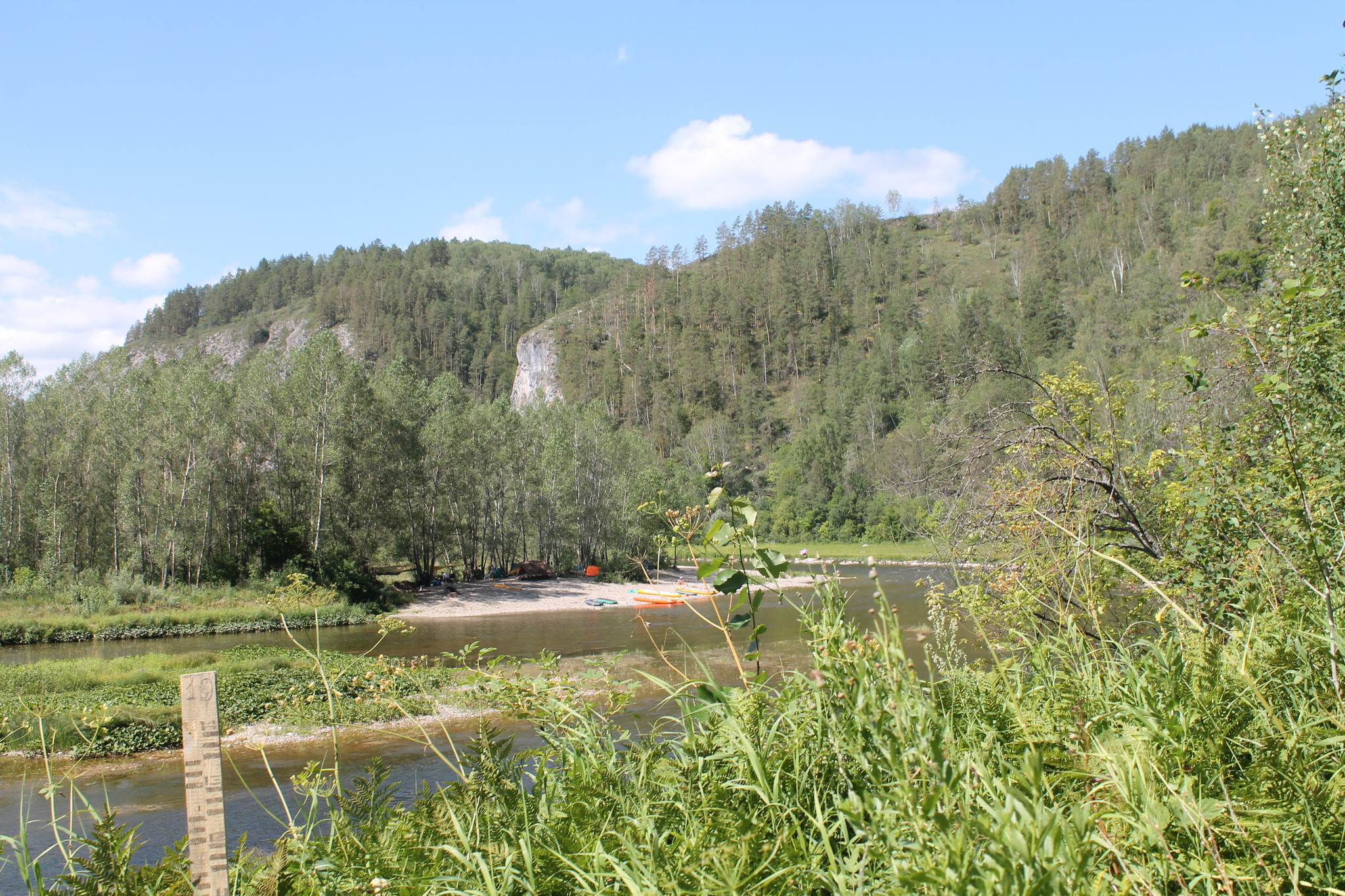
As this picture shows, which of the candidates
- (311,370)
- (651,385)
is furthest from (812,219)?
(311,370)

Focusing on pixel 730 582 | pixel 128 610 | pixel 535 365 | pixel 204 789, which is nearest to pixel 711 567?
pixel 730 582

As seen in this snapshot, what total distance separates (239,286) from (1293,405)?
637 feet

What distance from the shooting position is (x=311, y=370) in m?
40.5

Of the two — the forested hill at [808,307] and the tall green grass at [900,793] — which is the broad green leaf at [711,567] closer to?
the tall green grass at [900,793]

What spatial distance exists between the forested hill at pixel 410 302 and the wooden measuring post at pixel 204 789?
135564mm

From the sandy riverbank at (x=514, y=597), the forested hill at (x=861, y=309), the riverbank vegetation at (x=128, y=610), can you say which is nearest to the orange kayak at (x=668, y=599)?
the riverbank vegetation at (x=128, y=610)

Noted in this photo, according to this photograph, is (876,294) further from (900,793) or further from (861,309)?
(900,793)

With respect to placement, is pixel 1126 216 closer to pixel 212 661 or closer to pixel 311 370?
pixel 311 370

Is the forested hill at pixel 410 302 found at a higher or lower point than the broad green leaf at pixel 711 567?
higher

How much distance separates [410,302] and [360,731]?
140885mm

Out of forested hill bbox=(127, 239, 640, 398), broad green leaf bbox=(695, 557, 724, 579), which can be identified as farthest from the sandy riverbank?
forested hill bbox=(127, 239, 640, 398)

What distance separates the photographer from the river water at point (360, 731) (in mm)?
9812

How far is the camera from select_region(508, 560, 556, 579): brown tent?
52.7 meters

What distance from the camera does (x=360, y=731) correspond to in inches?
622
